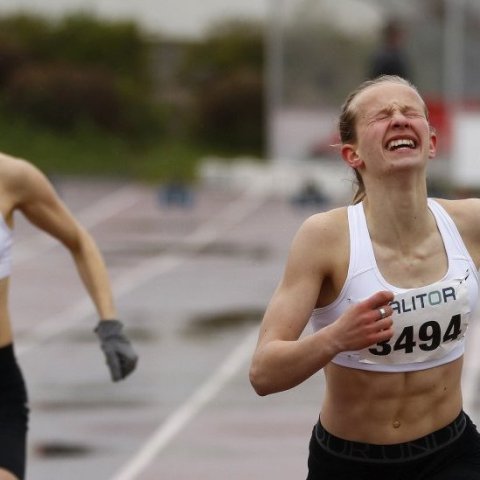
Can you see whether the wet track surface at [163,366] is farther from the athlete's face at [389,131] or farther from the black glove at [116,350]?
the athlete's face at [389,131]

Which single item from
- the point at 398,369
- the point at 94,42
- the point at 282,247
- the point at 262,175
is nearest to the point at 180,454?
the point at 398,369

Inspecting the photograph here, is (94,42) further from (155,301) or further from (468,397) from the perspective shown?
(468,397)

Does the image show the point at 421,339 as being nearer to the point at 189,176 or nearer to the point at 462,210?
the point at 462,210

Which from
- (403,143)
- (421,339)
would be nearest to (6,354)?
(421,339)

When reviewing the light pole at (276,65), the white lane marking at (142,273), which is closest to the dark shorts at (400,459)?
the white lane marking at (142,273)

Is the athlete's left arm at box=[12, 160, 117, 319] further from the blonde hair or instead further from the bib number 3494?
the bib number 3494

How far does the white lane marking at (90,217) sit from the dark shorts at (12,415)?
13.1m

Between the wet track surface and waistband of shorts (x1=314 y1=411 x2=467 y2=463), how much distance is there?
4.05 m

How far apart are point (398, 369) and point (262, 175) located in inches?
1103

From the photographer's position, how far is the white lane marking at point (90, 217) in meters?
22.5

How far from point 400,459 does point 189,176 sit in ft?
94.7

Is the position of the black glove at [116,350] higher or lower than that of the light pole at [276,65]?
higher

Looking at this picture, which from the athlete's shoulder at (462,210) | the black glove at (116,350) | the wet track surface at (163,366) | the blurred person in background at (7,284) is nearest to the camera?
the athlete's shoulder at (462,210)

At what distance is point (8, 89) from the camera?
40.5 m
